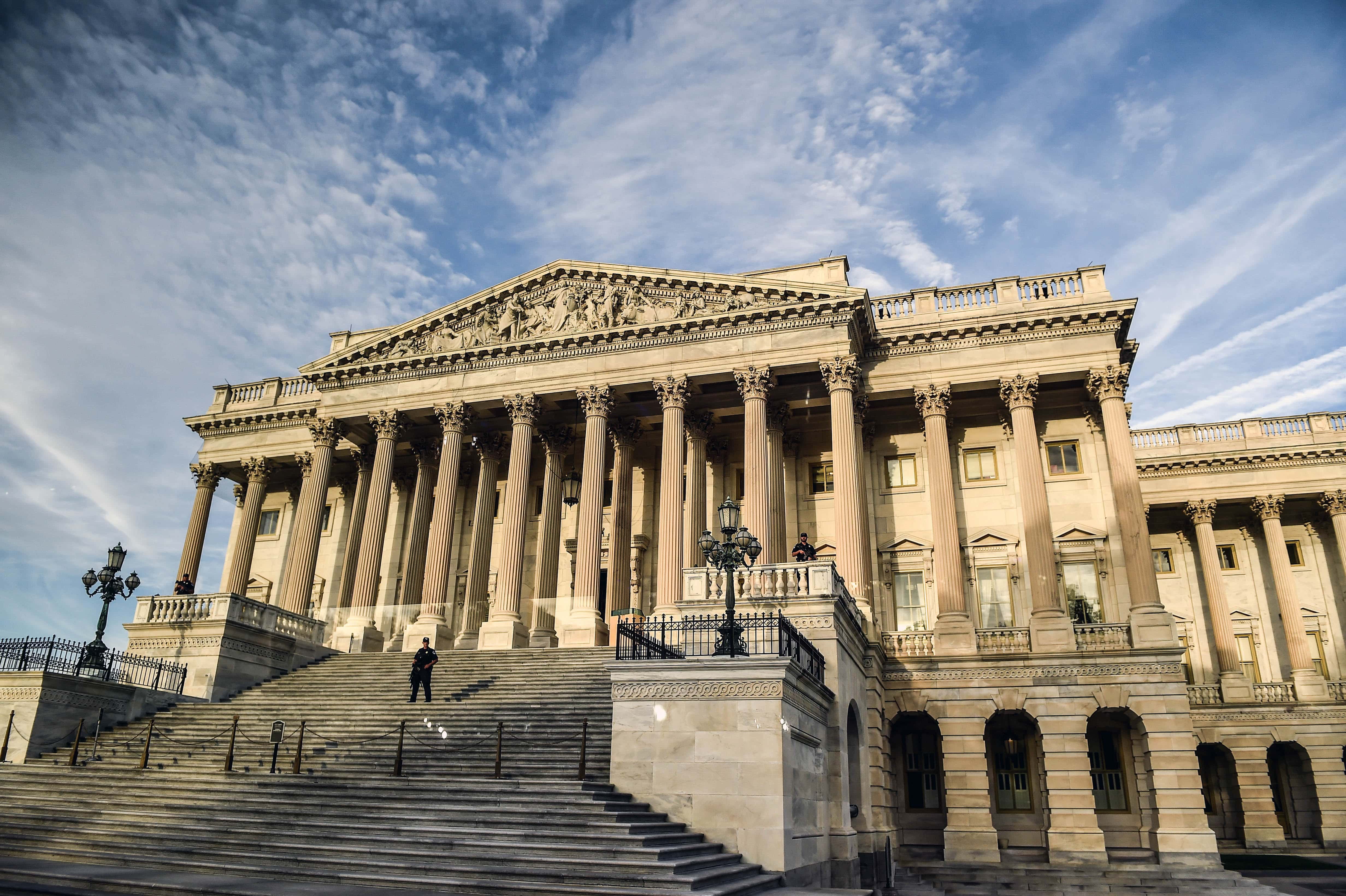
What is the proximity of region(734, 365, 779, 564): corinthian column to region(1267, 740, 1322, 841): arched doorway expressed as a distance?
1030 inches

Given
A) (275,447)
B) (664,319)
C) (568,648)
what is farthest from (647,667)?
(275,447)

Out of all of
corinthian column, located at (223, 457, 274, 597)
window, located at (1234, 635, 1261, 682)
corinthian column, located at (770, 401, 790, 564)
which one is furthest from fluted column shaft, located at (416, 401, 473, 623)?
window, located at (1234, 635, 1261, 682)

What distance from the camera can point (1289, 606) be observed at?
4022 cm

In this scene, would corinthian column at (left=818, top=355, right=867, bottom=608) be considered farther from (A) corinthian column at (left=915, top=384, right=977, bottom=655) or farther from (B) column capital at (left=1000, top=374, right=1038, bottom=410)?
(B) column capital at (left=1000, top=374, right=1038, bottom=410)

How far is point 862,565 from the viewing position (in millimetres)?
29656

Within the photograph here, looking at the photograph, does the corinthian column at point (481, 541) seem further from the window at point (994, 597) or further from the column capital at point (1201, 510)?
the column capital at point (1201, 510)

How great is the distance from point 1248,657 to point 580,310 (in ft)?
111

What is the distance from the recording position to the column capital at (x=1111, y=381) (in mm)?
31344

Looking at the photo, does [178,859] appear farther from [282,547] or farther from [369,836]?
[282,547]

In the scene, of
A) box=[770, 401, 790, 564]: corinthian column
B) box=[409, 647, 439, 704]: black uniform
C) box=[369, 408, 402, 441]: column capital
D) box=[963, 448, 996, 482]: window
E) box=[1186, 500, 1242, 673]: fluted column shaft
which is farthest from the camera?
box=[1186, 500, 1242, 673]: fluted column shaft

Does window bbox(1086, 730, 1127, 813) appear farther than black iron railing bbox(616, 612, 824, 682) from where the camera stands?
Yes

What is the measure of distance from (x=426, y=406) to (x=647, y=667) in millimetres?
22283

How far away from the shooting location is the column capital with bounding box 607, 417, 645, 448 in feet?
117

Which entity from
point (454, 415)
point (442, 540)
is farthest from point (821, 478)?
point (442, 540)
